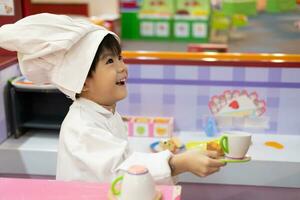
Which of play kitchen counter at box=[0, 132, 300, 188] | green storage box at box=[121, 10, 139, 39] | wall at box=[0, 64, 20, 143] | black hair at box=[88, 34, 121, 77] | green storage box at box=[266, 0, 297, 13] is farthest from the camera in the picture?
green storage box at box=[266, 0, 297, 13]

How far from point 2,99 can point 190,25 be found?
340cm

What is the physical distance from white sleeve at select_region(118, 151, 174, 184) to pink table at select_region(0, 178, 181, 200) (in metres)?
0.08

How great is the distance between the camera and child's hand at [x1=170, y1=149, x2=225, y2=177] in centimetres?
121

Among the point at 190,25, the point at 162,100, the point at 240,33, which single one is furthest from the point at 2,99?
the point at 240,33

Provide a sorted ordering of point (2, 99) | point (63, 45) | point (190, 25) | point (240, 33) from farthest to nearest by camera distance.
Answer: point (240, 33)
point (190, 25)
point (2, 99)
point (63, 45)

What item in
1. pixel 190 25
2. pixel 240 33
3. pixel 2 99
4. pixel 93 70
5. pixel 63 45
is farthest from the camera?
pixel 240 33

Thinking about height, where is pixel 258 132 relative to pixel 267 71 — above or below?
below

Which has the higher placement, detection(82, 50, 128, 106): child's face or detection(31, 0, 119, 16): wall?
detection(82, 50, 128, 106): child's face

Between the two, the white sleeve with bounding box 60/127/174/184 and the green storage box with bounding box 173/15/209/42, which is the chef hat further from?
the green storage box with bounding box 173/15/209/42

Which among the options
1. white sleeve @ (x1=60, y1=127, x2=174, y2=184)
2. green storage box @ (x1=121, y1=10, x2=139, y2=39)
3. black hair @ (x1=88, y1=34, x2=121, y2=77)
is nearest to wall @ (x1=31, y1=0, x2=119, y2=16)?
green storage box @ (x1=121, y1=10, x2=139, y2=39)

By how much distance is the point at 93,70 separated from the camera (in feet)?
4.39

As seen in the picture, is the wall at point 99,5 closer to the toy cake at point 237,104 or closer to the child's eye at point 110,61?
the toy cake at point 237,104

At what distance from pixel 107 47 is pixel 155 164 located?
37cm

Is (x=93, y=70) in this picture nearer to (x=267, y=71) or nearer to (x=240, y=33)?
(x=267, y=71)
